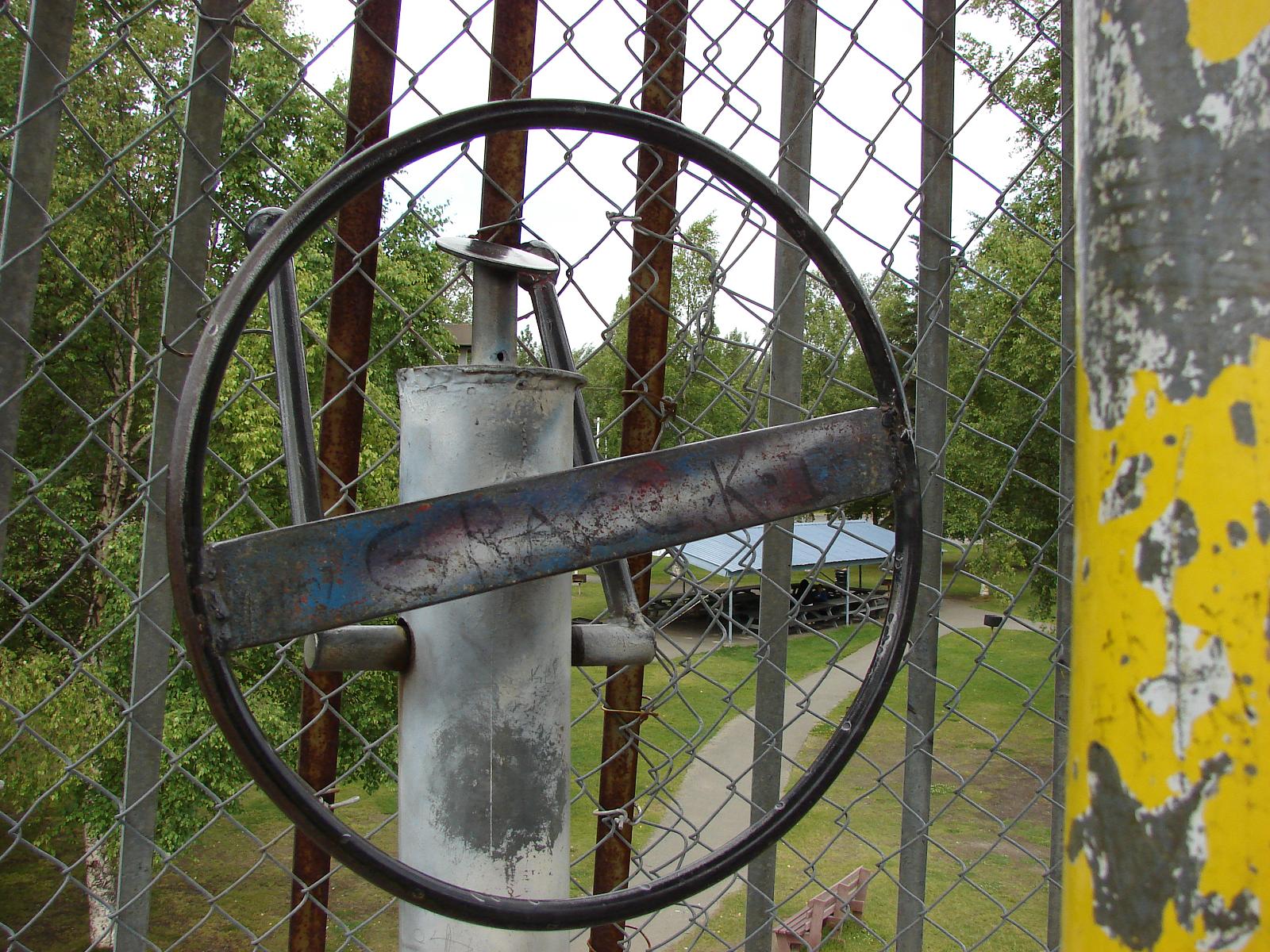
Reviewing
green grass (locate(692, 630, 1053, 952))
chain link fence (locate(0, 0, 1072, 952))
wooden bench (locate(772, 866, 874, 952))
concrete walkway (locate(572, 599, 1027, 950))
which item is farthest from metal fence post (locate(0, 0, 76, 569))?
wooden bench (locate(772, 866, 874, 952))

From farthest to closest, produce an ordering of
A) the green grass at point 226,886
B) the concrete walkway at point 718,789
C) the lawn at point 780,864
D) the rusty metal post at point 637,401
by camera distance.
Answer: the green grass at point 226,886, the lawn at point 780,864, the concrete walkway at point 718,789, the rusty metal post at point 637,401

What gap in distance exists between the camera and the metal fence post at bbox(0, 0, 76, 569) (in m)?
1.07

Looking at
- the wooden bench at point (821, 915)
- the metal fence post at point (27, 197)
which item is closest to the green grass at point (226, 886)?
the wooden bench at point (821, 915)

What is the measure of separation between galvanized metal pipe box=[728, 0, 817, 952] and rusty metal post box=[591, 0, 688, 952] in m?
0.17

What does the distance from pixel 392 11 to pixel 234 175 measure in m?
6.78

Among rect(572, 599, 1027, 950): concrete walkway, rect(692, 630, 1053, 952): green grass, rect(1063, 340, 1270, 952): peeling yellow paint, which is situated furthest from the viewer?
rect(692, 630, 1053, 952): green grass

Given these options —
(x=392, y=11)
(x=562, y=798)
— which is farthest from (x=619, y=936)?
(x=392, y=11)

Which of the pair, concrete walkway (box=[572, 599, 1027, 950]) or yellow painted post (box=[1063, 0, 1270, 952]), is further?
concrete walkway (box=[572, 599, 1027, 950])

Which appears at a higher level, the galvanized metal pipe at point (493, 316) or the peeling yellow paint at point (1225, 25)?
the peeling yellow paint at point (1225, 25)

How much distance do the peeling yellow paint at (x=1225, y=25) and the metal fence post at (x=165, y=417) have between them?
3.54 ft

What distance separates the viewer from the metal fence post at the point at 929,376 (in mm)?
1442

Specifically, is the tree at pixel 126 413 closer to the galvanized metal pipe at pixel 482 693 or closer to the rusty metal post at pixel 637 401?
the rusty metal post at pixel 637 401

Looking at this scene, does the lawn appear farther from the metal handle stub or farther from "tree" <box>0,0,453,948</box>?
the metal handle stub

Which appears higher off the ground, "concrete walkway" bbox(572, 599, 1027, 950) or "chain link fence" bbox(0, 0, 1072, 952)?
"chain link fence" bbox(0, 0, 1072, 952)
